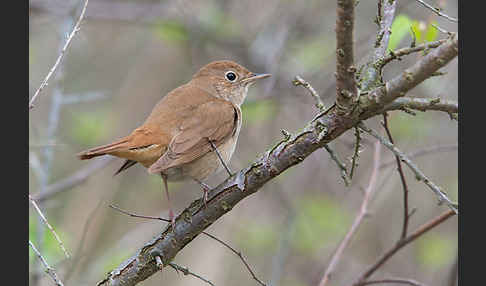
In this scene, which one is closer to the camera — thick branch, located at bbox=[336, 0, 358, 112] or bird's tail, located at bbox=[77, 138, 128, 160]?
thick branch, located at bbox=[336, 0, 358, 112]

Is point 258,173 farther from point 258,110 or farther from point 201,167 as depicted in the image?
point 258,110

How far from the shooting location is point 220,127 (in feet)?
15.2

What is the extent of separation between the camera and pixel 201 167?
→ 4.52 m

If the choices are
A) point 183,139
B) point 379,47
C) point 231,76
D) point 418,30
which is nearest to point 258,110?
point 231,76

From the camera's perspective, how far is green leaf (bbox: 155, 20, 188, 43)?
7128 millimetres

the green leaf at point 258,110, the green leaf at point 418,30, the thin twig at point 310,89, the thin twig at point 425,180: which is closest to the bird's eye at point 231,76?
the green leaf at point 258,110

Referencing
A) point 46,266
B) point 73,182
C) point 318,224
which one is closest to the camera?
point 46,266

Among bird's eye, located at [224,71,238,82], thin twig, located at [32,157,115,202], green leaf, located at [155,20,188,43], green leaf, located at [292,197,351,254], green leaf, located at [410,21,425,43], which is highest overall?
green leaf, located at [155,20,188,43]

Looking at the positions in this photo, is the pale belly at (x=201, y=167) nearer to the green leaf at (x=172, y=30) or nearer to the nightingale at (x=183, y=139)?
the nightingale at (x=183, y=139)

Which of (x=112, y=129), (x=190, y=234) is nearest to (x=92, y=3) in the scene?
(x=112, y=129)

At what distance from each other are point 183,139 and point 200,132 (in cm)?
17

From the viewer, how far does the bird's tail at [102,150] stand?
397cm

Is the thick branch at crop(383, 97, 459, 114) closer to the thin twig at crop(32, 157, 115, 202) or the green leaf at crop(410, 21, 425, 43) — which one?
the green leaf at crop(410, 21, 425, 43)

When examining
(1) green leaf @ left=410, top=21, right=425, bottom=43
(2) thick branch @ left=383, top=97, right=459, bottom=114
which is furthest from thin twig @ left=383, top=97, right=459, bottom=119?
(1) green leaf @ left=410, top=21, right=425, bottom=43
